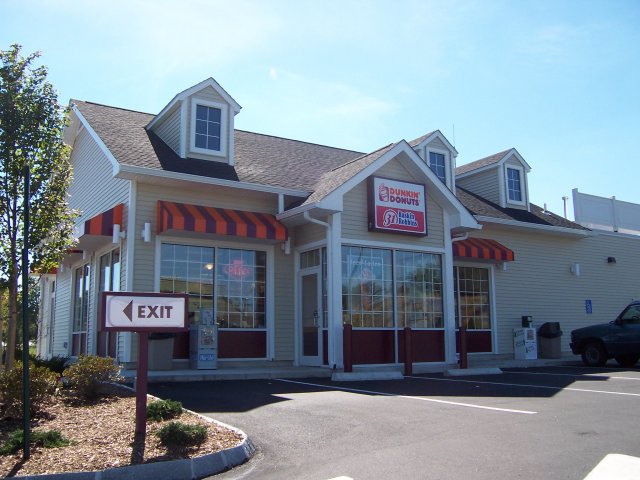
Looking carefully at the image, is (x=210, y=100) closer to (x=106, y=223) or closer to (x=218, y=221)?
(x=218, y=221)

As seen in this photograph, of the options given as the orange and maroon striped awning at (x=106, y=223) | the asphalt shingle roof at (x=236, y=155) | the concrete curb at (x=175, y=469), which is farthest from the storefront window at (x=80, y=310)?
the concrete curb at (x=175, y=469)

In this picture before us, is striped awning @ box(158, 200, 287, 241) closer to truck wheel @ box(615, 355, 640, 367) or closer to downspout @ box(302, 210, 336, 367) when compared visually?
downspout @ box(302, 210, 336, 367)

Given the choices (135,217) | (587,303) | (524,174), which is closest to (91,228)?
(135,217)

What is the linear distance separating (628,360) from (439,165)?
7.84 meters

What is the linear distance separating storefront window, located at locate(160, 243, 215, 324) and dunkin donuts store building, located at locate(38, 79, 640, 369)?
0.03m

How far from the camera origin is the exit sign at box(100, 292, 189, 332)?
648 centimetres

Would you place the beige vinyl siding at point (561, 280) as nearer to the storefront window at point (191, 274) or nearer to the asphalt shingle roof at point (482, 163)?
the asphalt shingle roof at point (482, 163)

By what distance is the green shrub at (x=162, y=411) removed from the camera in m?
7.36

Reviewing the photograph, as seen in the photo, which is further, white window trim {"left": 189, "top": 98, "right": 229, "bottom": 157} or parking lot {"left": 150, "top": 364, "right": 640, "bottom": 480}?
white window trim {"left": 189, "top": 98, "right": 229, "bottom": 157}

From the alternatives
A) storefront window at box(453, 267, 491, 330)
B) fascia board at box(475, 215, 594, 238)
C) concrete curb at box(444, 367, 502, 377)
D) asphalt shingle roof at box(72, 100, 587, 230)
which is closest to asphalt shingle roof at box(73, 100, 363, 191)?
asphalt shingle roof at box(72, 100, 587, 230)

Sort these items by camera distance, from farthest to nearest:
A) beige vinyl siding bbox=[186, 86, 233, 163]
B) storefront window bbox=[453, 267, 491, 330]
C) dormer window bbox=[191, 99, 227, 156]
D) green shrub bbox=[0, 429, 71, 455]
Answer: storefront window bbox=[453, 267, 491, 330]
dormer window bbox=[191, 99, 227, 156]
beige vinyl siding bbox=[186, 86, 233, 163]
green shrub bbox=[0, 429, 71, 455]

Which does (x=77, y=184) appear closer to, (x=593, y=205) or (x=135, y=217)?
(x=135, y=217)

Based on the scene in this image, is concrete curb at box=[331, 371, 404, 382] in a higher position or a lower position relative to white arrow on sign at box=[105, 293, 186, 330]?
lower

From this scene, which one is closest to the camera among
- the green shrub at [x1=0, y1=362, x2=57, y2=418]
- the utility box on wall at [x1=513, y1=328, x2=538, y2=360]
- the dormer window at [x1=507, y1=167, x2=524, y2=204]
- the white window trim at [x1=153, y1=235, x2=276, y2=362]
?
the green shrub at [x1=0, y1=362, x2=57, y2=418]
